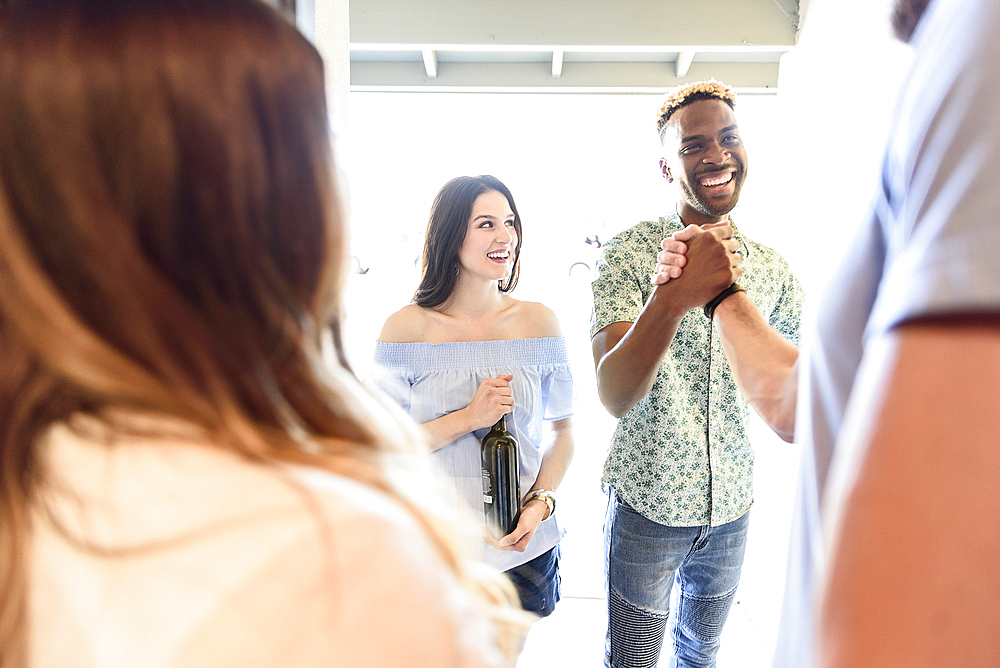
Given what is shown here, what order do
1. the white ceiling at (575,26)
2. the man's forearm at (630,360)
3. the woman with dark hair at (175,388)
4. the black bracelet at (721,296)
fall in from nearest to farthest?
the woman with dark hair at (175,388)
the black bracelet at (721,296)
the man's forearm at (630,360)
the white ceiling at (575,26)

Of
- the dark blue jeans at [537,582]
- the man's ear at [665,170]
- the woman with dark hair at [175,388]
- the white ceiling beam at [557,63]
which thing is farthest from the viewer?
the white ceiling beam at [557,63]

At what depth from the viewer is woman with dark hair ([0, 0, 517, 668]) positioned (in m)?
0.36

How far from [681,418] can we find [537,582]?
684mm

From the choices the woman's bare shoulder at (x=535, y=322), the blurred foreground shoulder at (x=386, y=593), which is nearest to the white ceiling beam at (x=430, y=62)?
the woman's bare shoulder at (x=535, y=322)

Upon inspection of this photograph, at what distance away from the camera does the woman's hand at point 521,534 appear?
5.84 ft

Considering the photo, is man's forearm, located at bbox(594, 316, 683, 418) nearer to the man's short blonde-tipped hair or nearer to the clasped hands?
the clasped hands

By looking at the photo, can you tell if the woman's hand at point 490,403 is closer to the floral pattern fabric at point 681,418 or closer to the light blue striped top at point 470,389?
the light blue striped top at point 470,389

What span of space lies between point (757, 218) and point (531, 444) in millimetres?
1903

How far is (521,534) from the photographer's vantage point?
1795 mm

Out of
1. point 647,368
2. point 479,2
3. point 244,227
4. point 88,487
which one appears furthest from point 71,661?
point 479,2

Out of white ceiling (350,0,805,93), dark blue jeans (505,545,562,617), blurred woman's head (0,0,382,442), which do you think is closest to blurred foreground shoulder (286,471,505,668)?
blurred woman's head (0,0,382,442)

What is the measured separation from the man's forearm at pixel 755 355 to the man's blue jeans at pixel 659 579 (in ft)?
2.81

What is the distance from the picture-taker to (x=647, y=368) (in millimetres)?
1552

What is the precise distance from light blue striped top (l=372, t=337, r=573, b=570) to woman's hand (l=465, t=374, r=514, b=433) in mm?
82
